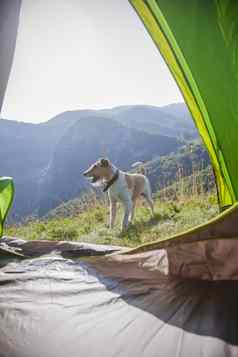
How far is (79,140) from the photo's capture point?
25.9 m

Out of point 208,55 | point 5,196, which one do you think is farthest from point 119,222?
point 208,55

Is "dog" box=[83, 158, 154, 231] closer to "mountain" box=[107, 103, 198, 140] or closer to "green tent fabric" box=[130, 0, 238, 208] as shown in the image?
"green tent fabric" box=[130, 0, 238, 208]

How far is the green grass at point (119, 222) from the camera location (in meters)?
2.15

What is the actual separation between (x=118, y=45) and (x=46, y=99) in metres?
4.80

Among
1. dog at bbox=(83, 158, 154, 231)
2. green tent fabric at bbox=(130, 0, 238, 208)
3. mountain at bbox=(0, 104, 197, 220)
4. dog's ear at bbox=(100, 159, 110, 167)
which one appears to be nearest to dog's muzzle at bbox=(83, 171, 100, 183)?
dog at bbox=(83, 158, 154, 231)

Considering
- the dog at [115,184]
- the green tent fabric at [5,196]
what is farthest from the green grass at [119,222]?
the green tent fabric at [5,196]

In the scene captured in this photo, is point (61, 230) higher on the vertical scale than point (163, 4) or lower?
lower

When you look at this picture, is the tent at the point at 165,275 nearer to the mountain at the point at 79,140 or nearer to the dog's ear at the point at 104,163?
the dog's ear at the point at 104,163

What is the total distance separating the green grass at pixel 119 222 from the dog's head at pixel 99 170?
40 centimetres

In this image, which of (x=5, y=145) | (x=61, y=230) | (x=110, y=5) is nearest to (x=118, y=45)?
(x=110, y=5)

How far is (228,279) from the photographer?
0.56m

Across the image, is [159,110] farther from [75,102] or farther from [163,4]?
[163,4]

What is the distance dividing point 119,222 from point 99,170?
0.54 metres

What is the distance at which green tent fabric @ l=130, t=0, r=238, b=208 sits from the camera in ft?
2.40
